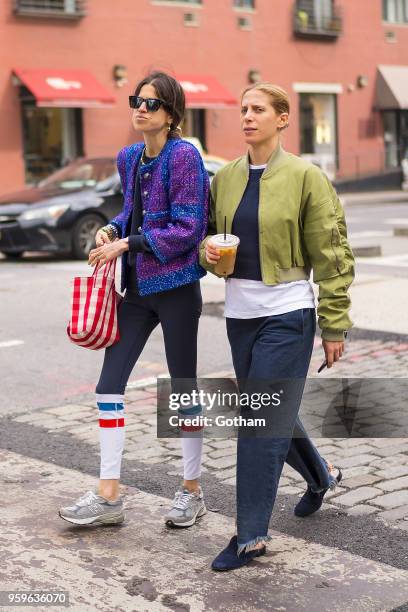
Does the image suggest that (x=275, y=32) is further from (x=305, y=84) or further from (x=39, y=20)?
(x=39, y=20)

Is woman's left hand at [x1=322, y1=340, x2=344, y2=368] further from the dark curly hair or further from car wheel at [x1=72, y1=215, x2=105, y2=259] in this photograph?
car wheel at [x1=72, y1=215, x2=105, y2=259]

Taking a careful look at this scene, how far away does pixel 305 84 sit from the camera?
33.3 meters

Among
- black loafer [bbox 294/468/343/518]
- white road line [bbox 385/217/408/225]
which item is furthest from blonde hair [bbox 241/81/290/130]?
white road line [bbox 385/217/408/225]

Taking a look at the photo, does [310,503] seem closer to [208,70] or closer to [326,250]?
[326,250]

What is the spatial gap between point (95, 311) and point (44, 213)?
421 inches

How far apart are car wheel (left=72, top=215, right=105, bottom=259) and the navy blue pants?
34.9 feet

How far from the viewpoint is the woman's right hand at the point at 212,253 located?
384 centimetres

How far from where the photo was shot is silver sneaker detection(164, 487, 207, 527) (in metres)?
4.34

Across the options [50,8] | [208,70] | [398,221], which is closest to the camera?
[398,221]

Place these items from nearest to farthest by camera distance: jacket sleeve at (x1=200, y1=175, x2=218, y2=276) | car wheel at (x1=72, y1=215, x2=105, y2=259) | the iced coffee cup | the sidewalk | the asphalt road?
1. the sidewalk
2. the iced coffee cup
3. jacket sleeve at (x1=200, y1=175, x2=218, y2=276)
4. the asphalt road
5. car wheel at (x1=72, y1=215, x2=105, y2=259)

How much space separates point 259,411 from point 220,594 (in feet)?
2.19

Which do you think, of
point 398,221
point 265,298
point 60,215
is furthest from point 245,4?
point 265,298

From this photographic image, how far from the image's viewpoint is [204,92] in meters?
29.1

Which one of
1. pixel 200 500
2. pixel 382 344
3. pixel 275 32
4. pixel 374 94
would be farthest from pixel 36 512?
pixel 374 94
